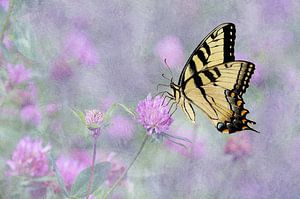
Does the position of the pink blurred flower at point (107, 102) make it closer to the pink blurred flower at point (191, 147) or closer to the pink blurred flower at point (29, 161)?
the pink blurred flower at point (191, 147)

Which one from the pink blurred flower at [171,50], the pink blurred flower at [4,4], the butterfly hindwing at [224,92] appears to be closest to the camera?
the pink blurred flower at [4,4]

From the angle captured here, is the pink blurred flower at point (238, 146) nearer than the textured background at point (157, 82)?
No

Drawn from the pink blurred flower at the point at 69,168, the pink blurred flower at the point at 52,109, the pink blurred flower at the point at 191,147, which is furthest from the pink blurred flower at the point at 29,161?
the pink blurred flower at the point at 191,147

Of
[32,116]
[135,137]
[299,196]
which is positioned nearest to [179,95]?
[135,137]

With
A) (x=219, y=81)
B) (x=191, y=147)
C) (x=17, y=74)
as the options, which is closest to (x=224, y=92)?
(x=219, y=81)

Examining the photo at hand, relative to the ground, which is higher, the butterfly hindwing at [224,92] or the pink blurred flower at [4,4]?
the pink blurred flower at [4,4]

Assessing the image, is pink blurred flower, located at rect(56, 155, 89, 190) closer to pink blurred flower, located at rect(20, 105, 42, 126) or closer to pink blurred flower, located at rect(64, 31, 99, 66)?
pink blurred flower, located at rect(20, 105, 42, 126)

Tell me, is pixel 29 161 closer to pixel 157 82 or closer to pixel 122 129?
pixel 122 129
